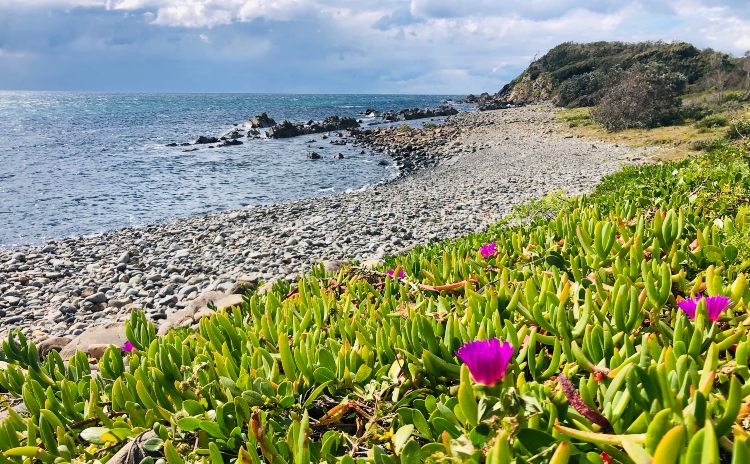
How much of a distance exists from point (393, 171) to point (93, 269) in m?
13.4

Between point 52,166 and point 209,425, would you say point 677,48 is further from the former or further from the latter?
point 209,425

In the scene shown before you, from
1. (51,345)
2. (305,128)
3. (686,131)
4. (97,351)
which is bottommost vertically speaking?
(51,345)

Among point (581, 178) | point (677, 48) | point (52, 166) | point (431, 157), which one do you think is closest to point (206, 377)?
point (581, 178)

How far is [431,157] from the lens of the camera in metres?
23.7

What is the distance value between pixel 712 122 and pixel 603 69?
30.0m

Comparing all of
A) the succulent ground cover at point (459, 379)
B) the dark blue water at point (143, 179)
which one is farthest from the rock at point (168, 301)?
the dark blue water at point (143, 179)

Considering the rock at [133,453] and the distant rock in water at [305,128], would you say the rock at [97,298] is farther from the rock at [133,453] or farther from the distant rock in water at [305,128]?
the distant rock in water at [305,128]

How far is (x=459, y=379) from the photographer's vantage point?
154 cm

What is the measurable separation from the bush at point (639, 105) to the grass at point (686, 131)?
2.01ft

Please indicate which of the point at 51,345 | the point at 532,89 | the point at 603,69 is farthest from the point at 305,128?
the point at 51,345

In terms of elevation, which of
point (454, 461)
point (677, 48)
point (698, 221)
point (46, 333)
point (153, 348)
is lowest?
point (46, 333)

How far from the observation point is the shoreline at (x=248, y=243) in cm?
836

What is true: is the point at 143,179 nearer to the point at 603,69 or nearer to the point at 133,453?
the point at 133,453

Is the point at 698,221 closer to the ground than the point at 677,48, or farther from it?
closer to the ground
